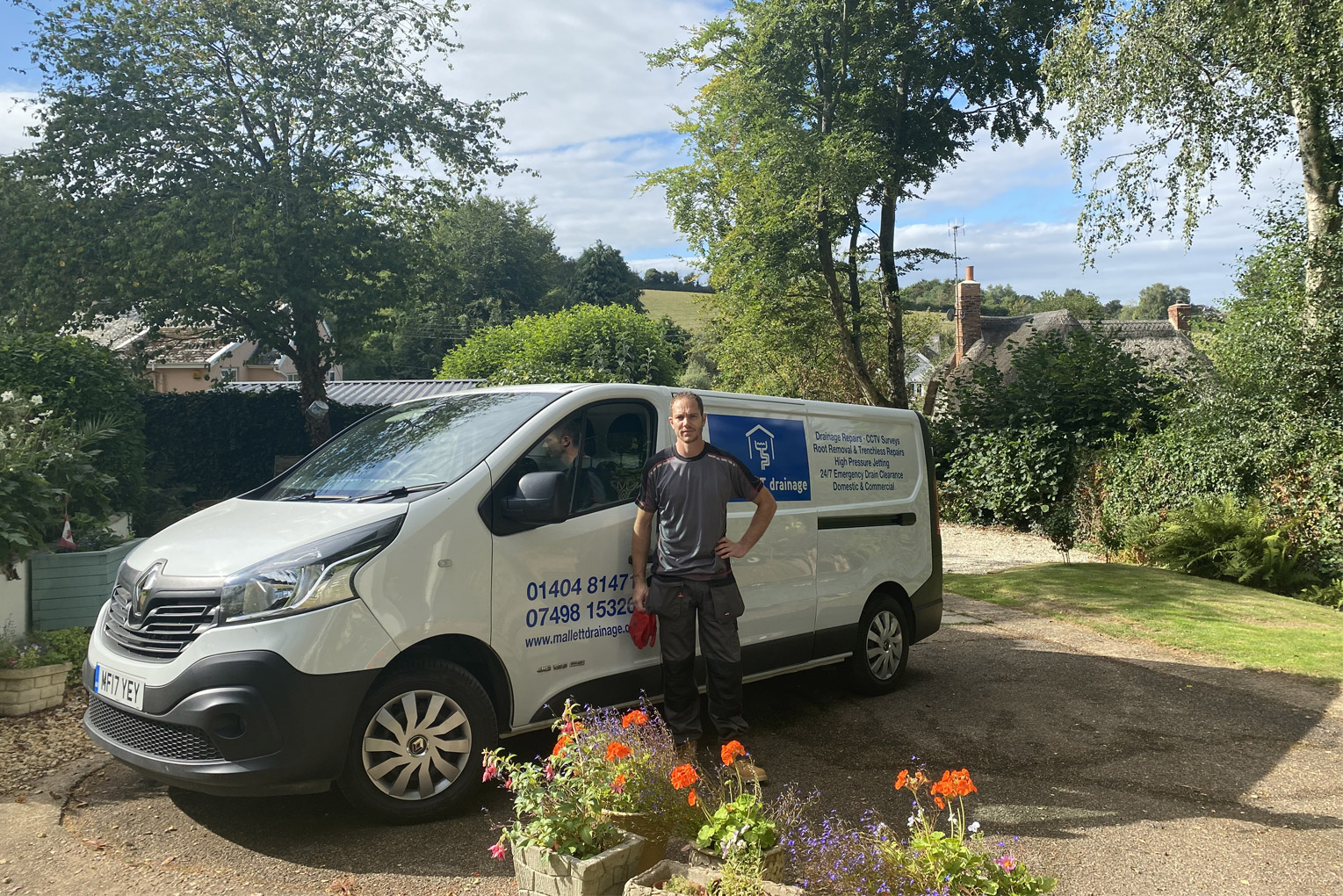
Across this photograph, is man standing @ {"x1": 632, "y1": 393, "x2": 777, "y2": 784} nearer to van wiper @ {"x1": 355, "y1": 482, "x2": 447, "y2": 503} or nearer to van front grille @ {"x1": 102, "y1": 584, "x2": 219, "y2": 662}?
van wiper @ {"x1": 355, "y1": 482, "x2": 447, "y2": 503}

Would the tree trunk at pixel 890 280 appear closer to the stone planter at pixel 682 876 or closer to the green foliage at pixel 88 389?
the green foliage at pixel 88 389

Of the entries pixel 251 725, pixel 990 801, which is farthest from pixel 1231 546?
pixel 251 725

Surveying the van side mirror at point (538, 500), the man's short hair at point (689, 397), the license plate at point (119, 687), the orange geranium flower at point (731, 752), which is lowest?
the orange geranium flower at point (731, 752)

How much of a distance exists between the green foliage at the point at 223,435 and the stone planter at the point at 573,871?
19.2 m

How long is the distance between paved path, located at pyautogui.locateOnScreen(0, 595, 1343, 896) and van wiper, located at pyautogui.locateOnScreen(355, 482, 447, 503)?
4.80 ft

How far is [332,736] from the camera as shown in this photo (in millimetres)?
3963

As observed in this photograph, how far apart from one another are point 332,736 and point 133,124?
1854cm

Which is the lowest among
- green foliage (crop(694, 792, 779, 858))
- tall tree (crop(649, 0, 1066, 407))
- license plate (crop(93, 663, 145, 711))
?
green foliage (crop(694, 792, 779, 858))

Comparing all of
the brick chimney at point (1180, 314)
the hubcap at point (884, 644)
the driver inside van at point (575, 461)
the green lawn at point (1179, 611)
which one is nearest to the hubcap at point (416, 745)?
the driver inside van at point (575, 461)

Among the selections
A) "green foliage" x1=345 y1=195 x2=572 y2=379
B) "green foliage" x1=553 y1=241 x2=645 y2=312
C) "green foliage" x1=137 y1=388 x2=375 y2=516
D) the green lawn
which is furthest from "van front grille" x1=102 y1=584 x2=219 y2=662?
"green foliage" x1=553 y1=241 x2=645 y2=312

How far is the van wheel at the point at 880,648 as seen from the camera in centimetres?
679

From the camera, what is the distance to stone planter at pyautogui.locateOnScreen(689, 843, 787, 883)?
3132 mm

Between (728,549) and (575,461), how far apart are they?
925 mm

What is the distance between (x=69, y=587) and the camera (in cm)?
704
